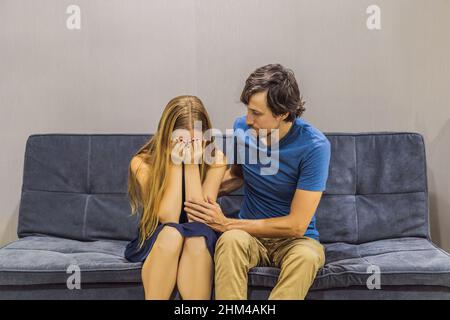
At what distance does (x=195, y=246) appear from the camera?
2.03m

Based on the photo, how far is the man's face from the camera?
213cm

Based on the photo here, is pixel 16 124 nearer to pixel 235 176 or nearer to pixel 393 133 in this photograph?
pixel 235 176

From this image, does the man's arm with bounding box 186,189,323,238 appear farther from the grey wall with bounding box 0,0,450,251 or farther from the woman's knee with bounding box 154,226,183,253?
the grey wall with bounding box 0,0,450,251

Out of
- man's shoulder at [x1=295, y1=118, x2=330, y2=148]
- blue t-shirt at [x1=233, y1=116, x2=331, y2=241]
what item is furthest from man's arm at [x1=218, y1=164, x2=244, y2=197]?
man's shoulder at [x1=295, y1=118, x2=330, y2=148]

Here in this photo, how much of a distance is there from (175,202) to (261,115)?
45cm

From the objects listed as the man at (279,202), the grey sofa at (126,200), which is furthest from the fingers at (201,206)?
the grey sofa at (126,200)

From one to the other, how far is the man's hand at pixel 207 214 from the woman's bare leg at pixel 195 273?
14 centimetres

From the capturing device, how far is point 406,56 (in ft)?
9.25

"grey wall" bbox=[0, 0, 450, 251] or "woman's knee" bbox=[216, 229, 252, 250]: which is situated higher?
"grey wall" bbox=[0, 0, 450, 251]

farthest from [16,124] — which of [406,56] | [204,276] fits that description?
[406,56]

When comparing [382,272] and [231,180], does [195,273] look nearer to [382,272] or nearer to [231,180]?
[231,180]

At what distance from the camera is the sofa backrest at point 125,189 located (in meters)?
2.53

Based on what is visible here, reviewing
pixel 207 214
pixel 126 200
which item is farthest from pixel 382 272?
pixel 126 200

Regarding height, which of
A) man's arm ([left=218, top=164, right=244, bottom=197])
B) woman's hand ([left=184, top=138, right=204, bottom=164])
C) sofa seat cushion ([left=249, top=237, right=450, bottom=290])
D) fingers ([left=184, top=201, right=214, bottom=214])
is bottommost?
sofa seat cushion ([left=249, top=237, right=450, bottom=290])
